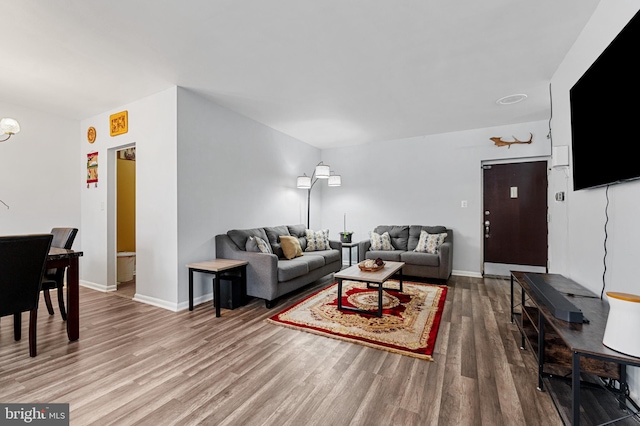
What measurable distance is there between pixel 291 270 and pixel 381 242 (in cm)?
212

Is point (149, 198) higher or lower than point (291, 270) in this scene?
higher

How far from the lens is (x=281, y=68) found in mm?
2900

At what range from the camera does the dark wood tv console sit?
47.6 inches

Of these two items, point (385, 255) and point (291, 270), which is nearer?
point (291, 270)

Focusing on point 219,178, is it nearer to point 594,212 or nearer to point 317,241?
point 317,241

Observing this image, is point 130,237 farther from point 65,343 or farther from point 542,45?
point 542,45

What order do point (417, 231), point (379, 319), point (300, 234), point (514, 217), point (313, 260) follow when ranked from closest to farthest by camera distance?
point (379, 319)
point (313, 260)
point (514, 217)
point (300, 234)
point (417, 231)

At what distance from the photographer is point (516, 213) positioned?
4828mm

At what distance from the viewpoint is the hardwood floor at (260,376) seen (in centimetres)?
160

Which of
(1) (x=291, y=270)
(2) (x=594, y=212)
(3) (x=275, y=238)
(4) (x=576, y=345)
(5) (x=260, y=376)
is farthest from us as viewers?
(3) (x=275, y=238)

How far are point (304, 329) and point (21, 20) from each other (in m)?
3.35

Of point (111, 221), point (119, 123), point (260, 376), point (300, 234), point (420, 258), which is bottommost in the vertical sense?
point (260, 376)

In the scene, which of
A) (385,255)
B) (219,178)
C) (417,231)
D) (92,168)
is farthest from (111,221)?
(417,231)

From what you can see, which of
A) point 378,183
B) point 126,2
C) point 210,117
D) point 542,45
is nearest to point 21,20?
point 126,2
